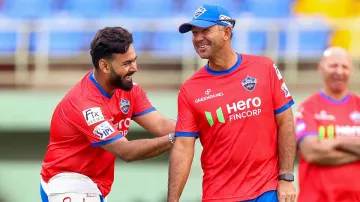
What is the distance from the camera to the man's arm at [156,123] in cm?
833

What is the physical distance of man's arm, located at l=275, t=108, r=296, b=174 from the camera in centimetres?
741

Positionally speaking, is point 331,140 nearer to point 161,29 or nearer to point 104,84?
point 104,84

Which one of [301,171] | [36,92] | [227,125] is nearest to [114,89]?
[227,125]

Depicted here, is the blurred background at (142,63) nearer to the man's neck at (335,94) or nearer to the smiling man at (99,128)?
the man's neck at (335,94)

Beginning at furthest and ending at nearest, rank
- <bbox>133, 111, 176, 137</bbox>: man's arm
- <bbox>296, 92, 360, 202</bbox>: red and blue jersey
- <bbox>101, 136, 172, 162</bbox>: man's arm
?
1. <bbox>296, 92, 360, 202</bbox>: red and blue jersey
2. <bbox>133, 111, 176, 137</bbox>: man's arm
3. <bbox>101, 136, 172, 162</bbox>: man's arm

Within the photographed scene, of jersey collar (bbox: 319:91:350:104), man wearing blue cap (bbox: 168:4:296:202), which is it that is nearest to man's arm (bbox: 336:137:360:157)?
jersey collar (bbox: 319:91:350:104)

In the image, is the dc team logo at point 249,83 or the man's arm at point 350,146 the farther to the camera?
the man's arm at point 350,146

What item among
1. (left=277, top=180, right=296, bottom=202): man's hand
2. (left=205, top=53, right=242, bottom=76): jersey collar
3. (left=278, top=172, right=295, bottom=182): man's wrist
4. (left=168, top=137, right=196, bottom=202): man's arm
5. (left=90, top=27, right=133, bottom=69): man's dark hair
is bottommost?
(left=277, top=180, right=296, bottom=202): man's hand

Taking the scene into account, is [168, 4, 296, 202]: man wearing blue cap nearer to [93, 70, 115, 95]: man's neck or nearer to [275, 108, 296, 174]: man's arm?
[275, 108, 296, 174]: man's arm

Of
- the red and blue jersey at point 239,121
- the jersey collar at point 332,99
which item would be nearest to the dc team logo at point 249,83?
the red and blue jersey at point 239,121

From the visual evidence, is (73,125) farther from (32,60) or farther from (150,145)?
(32,60)

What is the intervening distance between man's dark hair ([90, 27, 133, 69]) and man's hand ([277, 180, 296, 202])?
164 centimetres

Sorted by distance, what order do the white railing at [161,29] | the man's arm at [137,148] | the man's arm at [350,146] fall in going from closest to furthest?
1. the man's arm at [137,148]
2. the man's arm at [350,146]
3. the white railing at [161,29]

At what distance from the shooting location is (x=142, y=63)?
45.6ft
